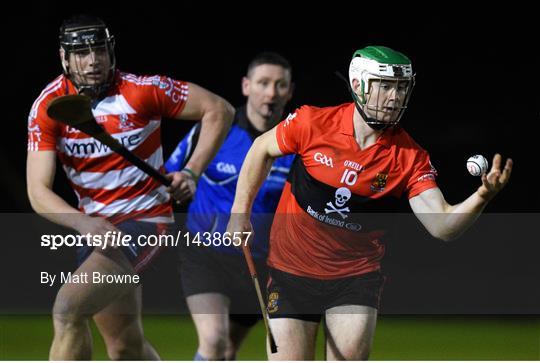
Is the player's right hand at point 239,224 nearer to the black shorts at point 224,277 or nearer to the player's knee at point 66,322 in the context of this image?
the player's knee at point 66,322

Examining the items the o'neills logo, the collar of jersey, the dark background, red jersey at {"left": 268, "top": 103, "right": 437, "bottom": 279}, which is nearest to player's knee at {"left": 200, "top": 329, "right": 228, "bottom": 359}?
red jersey at {"left": 268, "top": 103, "right": 437, "bottom": 279}

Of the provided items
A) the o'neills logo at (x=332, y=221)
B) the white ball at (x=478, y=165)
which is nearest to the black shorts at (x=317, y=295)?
the o'neills logo at (x=332, y=221)

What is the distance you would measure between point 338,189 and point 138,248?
1.10 meters

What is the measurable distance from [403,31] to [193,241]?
3518mm

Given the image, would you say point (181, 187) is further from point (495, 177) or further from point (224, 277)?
point (495, 177)

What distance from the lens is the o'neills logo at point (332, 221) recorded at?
488 centimetres

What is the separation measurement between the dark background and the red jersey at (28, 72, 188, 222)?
3280 mm

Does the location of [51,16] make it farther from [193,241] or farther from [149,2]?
[193,241]

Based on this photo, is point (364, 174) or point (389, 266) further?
point (389, 266)

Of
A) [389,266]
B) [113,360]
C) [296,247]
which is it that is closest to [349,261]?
[296,247]

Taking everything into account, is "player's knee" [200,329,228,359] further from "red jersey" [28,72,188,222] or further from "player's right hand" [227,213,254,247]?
"player's right hand" [227,213,254,247]

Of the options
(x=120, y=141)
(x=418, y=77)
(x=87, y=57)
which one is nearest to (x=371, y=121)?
(x=120, y=141)

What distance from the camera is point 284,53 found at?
29.2 feet

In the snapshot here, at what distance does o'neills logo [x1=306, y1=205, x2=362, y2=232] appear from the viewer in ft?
16.0
